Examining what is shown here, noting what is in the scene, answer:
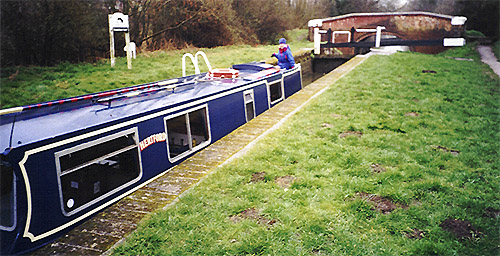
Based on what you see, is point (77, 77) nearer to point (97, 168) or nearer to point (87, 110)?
point (87, 110)

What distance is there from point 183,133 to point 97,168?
1.58 meters

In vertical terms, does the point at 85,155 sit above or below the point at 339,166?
above

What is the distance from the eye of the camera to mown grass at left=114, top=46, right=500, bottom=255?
8.93ft

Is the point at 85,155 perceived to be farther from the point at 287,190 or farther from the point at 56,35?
the point at 56,35

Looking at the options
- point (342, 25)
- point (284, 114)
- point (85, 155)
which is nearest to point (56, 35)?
point (284, 114)

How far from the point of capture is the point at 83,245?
2.81 meters

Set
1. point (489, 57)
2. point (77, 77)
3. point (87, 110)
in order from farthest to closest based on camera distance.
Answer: point (489, 57), point (77, 77), point (87, 110)

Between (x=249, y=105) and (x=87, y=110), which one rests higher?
(x=87, y=110)

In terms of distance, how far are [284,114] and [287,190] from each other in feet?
9.84

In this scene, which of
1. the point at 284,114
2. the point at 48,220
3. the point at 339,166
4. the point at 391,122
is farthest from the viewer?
the point at 284,114

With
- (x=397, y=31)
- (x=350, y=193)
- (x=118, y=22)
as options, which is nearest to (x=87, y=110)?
(x=350, y=193)

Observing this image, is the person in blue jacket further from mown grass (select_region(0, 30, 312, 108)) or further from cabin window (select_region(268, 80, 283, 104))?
mown grass (select_region(0, 30, 312, 108))

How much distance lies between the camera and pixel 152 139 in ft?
13.7

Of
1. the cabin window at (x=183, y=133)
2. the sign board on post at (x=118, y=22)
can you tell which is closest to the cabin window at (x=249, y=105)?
the cabin window at (x=183, y=133)
